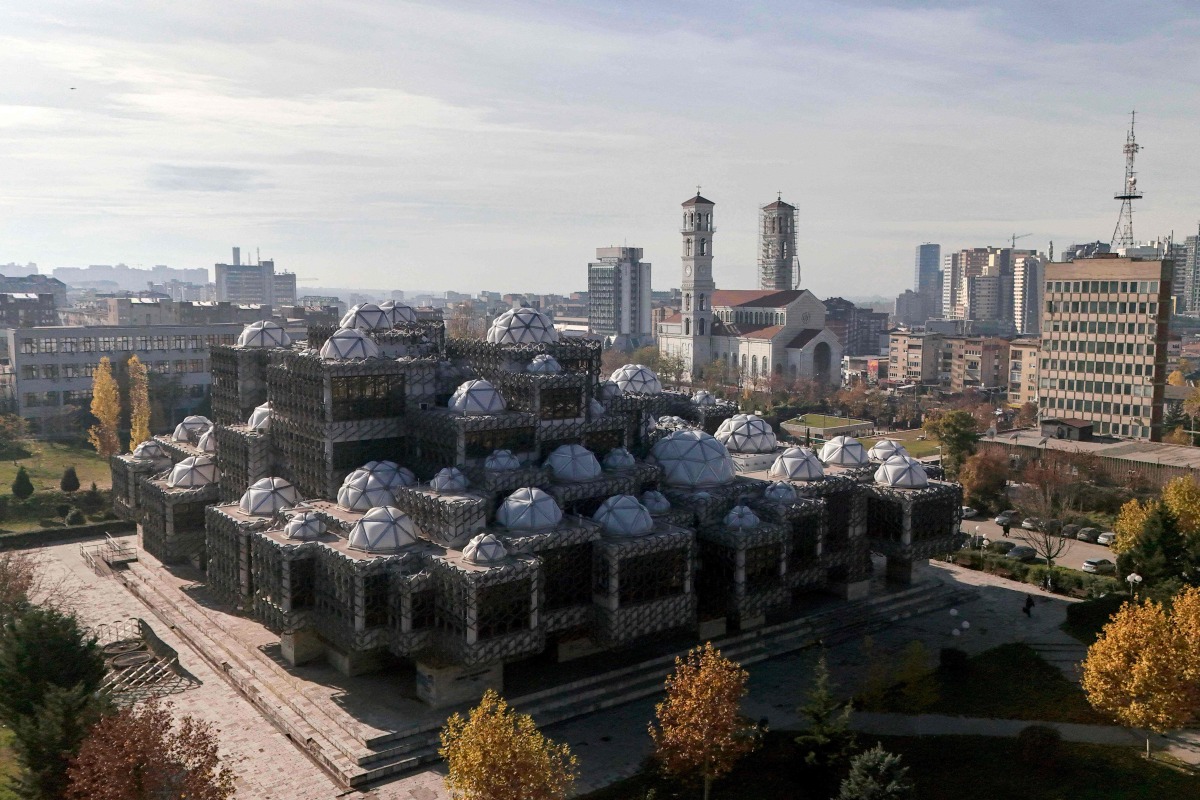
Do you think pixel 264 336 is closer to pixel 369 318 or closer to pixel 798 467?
pixel 369 318

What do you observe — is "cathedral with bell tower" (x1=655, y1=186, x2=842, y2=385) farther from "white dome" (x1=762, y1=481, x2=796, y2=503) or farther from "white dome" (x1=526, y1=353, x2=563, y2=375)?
"white dome" (x1=762, y1=481, x2=796, y2=503)

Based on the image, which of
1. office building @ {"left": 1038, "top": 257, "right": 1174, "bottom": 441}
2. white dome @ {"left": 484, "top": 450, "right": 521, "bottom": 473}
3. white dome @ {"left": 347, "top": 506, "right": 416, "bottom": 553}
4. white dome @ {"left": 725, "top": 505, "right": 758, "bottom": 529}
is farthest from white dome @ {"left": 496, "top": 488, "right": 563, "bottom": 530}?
office building @ {"left": 1038, "top": 257, "right": 1174, "bottom": 441}

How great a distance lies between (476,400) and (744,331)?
115 meters

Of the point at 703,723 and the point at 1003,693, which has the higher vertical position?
the point at 703,723

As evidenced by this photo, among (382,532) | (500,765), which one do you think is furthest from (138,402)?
(500,765)

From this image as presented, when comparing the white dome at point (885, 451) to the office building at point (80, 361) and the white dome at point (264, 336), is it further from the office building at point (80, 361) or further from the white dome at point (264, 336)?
the office building at point (80, 361)

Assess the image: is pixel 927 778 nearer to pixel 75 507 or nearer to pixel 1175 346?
pixel 75 507

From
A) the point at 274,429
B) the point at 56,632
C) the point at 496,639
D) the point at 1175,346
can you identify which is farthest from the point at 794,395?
the point at 56,632

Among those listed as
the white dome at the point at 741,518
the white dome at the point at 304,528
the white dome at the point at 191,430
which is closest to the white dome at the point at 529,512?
the white dome at the point at 304,528

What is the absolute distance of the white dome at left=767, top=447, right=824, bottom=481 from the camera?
58.4 m

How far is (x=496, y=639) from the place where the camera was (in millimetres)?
42375

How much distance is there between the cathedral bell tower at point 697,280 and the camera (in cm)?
14538

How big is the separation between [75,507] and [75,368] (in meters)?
37.5

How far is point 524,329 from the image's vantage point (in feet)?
206
